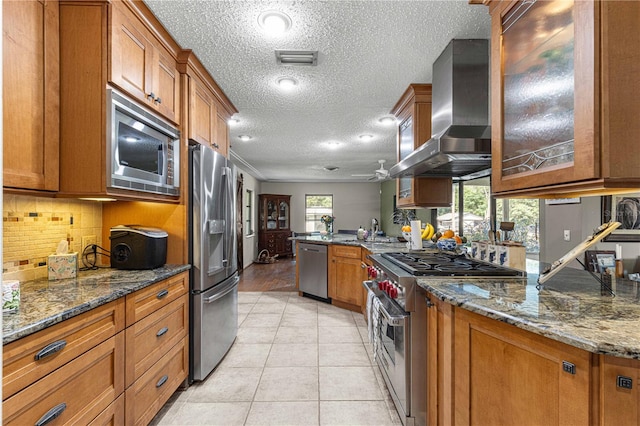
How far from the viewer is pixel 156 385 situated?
1743 mm

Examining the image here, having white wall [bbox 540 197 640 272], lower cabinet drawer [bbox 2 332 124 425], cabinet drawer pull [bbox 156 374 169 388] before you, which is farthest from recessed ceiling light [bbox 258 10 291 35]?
white wall [bbox 540 197 640 272]

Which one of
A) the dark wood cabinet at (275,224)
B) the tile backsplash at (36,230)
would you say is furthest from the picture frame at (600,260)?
the dark wood cabinet at (275,224)

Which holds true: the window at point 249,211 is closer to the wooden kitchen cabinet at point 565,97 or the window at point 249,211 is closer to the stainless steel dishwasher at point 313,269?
the stainless steel dishwasher at point 313,269

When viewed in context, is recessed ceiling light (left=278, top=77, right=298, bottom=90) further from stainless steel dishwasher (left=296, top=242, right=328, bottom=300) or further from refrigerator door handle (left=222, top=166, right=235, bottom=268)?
stainless steel dishwasher (left=296, top=242, right=328, bottom=300)

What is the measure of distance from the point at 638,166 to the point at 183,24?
225cm

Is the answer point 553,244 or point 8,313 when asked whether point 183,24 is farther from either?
point 553,244

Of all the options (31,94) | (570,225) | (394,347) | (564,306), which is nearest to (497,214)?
(570,225)

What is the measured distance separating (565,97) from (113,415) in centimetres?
236

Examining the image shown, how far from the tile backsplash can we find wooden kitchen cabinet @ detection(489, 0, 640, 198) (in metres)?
2.43

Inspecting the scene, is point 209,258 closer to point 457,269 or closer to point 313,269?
point 457,269

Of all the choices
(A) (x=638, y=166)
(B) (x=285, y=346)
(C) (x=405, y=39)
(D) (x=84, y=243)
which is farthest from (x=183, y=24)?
(B) (x=285, y=346)

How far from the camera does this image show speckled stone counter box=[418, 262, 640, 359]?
89 cm

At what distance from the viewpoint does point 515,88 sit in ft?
4.57

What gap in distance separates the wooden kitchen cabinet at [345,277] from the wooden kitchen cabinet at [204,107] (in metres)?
1.94
